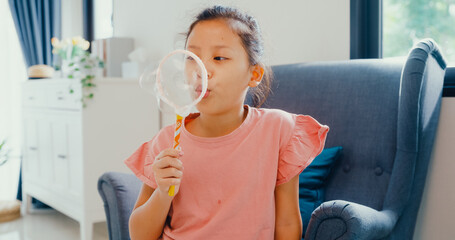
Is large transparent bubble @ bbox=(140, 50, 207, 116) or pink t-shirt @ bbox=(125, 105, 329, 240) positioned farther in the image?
pink t-shirt @ bbox=(125, 105, 329, 240)

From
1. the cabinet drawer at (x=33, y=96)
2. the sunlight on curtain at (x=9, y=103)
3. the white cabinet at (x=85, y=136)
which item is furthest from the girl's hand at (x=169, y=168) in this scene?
the sunlight on curtain at (x=9, y=103)

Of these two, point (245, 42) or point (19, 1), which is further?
point (19, 1)

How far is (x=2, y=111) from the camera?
4.02 meters

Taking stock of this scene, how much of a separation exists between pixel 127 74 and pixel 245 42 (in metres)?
2.54

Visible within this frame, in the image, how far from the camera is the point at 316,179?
1571 millimetres

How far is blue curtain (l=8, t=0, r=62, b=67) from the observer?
4.10m

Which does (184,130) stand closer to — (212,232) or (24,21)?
(212,232)

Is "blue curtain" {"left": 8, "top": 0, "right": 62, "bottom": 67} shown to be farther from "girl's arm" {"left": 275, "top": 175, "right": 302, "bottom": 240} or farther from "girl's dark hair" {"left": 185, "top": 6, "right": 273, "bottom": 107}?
"girl's arm" {"left": 275, "top": 175, "right": 302, "bottom": 240}

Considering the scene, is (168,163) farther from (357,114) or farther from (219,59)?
(357,114)

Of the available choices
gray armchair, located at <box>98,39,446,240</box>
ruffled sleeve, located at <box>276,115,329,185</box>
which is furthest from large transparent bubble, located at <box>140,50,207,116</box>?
gray armchair, located at <box>98,39,446,240</box>

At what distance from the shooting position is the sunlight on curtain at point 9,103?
403cm

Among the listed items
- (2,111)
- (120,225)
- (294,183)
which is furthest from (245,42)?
(2,111)

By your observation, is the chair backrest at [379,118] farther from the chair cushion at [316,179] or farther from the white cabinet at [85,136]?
the white cabinet at [85,136]

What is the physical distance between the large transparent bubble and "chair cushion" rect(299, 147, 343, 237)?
A: 0.70 metres
